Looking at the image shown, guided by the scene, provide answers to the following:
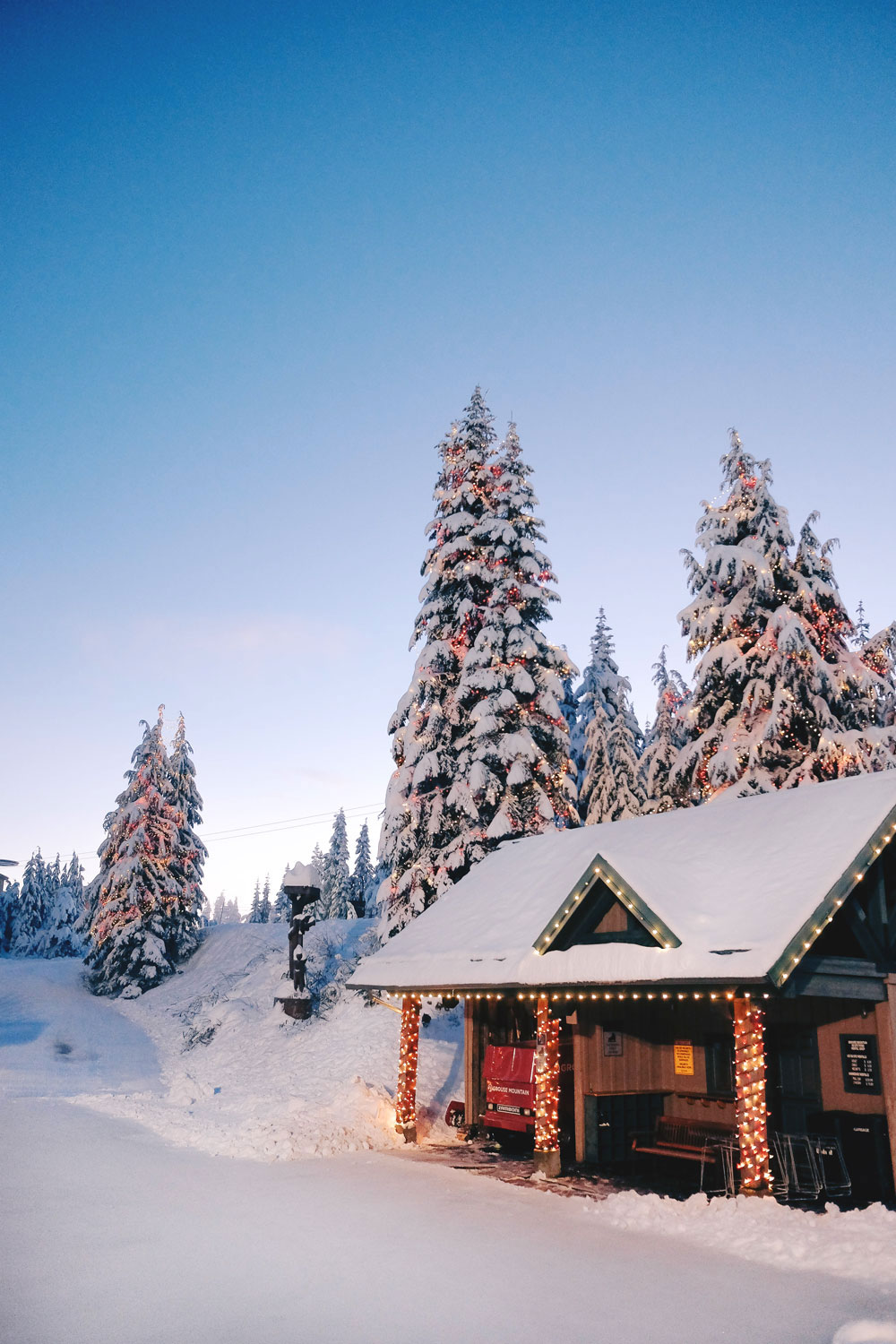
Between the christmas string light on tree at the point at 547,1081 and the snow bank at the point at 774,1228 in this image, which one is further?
the christmas string light on tree at the point at 547,1081

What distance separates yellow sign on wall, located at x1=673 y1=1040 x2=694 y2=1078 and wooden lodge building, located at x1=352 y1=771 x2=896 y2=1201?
0.03m

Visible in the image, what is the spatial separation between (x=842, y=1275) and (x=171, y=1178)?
9.13 m

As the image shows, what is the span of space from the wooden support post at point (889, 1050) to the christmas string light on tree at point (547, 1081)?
15.8 feet

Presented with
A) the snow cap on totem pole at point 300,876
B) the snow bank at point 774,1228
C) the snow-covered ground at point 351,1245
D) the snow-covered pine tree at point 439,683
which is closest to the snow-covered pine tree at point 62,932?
the snow cap on totem pole at point 300,876

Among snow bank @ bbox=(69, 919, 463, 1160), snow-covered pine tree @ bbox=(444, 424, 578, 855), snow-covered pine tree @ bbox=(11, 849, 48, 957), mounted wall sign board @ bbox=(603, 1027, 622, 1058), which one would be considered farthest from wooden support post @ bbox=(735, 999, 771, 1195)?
snow-covered pine tree @ bbox=(11, 849, 48, 957)

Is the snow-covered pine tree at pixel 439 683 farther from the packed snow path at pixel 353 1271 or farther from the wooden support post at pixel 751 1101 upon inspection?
the wooden support post at pixel 751 1101

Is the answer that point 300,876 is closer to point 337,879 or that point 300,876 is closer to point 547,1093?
point 547,1093

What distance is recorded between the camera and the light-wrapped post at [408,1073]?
17812 mm

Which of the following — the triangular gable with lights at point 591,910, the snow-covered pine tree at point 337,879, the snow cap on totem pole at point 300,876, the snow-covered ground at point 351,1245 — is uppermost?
the snow-covered pine tree at point 337,879

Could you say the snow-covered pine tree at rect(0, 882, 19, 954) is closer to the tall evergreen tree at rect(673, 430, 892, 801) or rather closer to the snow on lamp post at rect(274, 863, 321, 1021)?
the snow on lamp post at rect(274, 863, 321, 1021)

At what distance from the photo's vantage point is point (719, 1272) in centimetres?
950

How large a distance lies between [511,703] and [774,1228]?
15.7 m

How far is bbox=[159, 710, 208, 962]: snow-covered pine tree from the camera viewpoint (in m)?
39.2

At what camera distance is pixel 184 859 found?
3997 cm
